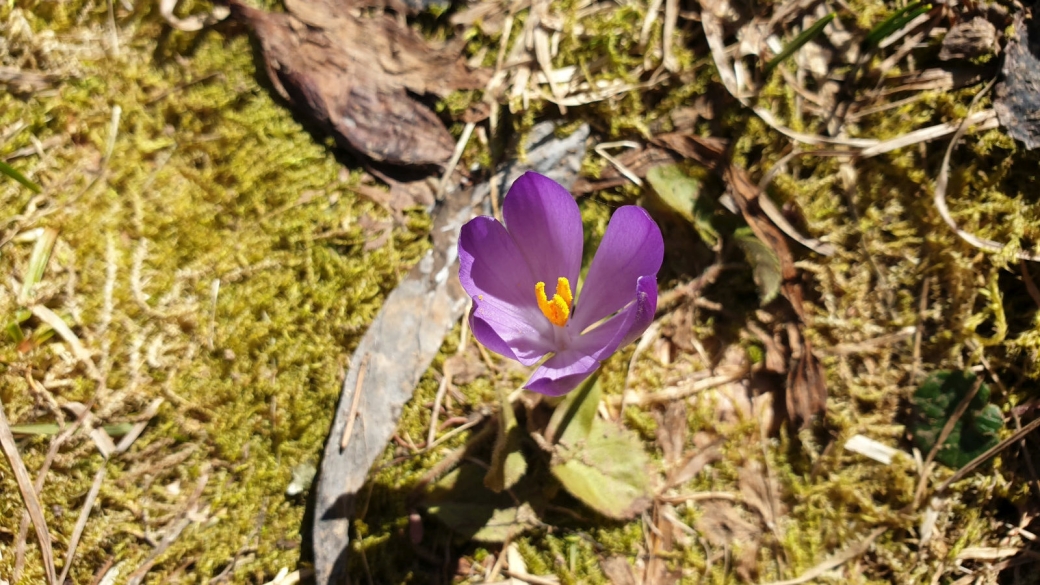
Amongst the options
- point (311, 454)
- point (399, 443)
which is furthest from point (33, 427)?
point (399, 443)

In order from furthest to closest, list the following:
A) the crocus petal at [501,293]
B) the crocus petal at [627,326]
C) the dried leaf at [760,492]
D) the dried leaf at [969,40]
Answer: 1. the dried leaf at [969,40]
2. the dried leaf at [760,492]
3. the crocus petal at [501,293]
4. the crocus petal at [627,326]

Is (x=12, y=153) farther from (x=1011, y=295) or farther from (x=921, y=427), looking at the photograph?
(x=1011, y=295)

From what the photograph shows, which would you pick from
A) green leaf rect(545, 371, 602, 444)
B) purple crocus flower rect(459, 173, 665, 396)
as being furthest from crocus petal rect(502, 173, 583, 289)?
green leaf rect(545, 371, 602, 444)

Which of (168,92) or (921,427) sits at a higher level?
(168,92)

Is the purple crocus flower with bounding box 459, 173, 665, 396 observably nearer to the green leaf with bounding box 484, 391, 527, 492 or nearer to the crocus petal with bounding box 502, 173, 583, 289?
the crocus petal with bounding box 502, 173, 583, 289

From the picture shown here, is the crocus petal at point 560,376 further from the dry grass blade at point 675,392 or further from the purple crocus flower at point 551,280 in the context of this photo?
the dry grass blade at point 675,392

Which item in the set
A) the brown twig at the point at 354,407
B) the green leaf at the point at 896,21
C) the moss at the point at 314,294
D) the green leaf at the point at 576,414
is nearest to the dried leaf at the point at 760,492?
the moss at the point at 314,294
